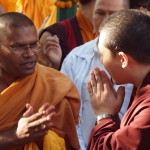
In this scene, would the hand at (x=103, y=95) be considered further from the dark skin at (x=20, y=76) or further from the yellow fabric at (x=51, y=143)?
the yellow fabric at (x=51, y=143)

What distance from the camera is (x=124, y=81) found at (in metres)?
3.13

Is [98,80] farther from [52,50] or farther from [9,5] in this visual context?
[9,5]

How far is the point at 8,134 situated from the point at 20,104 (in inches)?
8.7

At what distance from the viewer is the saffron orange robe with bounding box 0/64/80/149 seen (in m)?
3.63

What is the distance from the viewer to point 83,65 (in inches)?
173

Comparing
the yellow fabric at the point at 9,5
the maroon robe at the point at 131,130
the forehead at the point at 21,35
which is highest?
the forehead at the point at 21,35

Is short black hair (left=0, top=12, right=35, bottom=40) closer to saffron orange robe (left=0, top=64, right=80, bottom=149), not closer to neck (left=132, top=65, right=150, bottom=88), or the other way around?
saffron orange robe (left=0, top=64, right=80, bottom=149)

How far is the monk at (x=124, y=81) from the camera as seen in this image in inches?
113

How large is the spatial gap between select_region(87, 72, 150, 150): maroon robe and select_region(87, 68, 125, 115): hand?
0.07 meters

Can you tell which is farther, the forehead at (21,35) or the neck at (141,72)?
the forehead at (21,35)

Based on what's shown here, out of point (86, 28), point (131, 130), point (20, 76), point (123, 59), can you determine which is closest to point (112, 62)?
point (123, 59)

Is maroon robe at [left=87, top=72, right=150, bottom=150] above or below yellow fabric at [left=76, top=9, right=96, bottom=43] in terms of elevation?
above

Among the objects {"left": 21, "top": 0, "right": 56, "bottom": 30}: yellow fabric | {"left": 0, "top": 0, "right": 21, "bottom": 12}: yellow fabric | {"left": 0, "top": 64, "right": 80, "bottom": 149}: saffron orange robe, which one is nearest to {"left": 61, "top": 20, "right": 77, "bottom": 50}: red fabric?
{"left": 0, "top": 64, "right": 80, "bottom": 149}: saffron orange robe

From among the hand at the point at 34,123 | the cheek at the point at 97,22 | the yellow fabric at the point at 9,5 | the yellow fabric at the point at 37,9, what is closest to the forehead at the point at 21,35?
the hand at the point at 34,123
